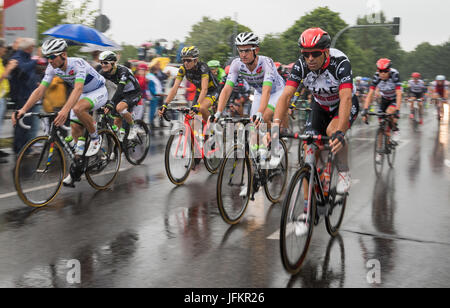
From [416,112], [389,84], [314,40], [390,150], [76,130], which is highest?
[314,40]

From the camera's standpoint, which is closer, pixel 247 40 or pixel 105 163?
pixel 247 40

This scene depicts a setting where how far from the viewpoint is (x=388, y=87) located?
1217cm

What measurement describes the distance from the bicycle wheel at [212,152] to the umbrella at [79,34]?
25.1 feet

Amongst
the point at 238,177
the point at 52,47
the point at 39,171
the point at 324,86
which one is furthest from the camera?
the point at 52,47

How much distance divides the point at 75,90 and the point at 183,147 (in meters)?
2.03

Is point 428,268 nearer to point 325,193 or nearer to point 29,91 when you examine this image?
point 325,193

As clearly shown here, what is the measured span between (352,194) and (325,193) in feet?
10.2

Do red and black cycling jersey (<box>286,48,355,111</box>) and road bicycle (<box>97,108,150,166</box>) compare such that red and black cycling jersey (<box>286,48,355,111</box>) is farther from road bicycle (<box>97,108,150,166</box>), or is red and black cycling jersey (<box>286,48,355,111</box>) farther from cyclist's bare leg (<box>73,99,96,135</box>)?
road bicycle (<box>97,108,150,166</box>)

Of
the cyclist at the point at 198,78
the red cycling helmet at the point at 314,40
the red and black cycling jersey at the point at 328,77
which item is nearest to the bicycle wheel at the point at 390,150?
the cyclist at the point at 198,78

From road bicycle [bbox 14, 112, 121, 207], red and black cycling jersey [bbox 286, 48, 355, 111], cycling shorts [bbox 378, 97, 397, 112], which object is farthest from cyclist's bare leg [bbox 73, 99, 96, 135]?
cycling shorts [bbox 378, 97, 397, 112]

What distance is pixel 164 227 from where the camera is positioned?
616cm

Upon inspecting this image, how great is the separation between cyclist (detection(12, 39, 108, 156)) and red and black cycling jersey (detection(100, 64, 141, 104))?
1296 millimetres

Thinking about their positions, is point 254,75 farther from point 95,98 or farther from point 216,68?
point 216,68

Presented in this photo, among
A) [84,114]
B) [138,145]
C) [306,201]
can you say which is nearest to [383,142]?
[138,145]
